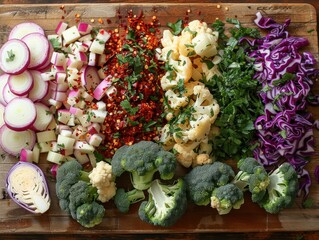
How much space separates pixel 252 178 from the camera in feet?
9.95

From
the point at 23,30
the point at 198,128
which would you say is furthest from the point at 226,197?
the point at 23,30

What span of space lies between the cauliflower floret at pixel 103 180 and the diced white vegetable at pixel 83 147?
0.11 meters

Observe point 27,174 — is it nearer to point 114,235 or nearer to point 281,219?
point 114,235

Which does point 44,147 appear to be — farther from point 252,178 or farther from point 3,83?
point 252,178

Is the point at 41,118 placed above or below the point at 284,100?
below

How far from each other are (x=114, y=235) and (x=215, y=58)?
1336 mm

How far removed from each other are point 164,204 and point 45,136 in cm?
85

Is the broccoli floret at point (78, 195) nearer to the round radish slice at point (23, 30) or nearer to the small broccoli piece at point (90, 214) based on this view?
the small broccoli piece at point (90, 214)

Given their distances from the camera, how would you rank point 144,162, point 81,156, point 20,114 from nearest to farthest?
point 144,162, point 20,114, point 81,156

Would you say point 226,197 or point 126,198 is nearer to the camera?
point 226,197

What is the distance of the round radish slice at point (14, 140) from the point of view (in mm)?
3160

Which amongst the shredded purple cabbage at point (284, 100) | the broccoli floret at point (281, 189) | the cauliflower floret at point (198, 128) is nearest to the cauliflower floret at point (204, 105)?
the cauliflower floret at point (198, 128)

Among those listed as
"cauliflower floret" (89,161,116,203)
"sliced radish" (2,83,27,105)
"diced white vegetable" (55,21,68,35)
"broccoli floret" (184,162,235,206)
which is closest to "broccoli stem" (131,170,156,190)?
"cauliflower floret" (89,161,116,203)

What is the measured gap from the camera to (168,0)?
3.48 m
